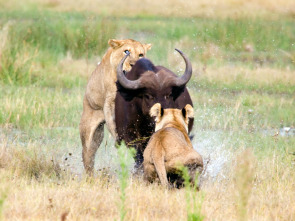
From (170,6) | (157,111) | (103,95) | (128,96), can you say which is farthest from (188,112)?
(170,6)

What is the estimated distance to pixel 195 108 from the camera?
11641 mm

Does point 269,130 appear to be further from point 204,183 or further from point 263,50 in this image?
point 263,50

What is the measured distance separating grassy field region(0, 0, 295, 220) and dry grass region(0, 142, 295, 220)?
0.6 inches

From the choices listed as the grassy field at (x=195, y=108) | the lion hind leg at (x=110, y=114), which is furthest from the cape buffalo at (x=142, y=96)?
the grassy field at (x=195, y=108)

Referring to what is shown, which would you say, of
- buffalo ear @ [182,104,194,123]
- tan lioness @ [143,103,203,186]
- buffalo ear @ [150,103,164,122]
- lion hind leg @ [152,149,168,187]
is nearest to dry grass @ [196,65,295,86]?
buffalo ear @ [182,104,194,123]

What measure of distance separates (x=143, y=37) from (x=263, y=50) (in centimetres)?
343

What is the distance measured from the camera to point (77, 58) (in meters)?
16.2

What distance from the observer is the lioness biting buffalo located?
754 centimetres

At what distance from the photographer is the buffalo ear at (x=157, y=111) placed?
6.71 meters

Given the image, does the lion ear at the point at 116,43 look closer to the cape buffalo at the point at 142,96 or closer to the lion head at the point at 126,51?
the lion head at the point at 126,51

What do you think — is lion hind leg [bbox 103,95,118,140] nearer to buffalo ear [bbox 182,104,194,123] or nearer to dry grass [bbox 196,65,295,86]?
buffalo ear [bbox 182,104,194,123]

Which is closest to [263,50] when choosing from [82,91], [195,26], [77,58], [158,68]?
[195,26]

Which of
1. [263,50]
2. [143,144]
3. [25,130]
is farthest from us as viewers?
[263,50]

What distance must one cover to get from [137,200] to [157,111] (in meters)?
1.15
